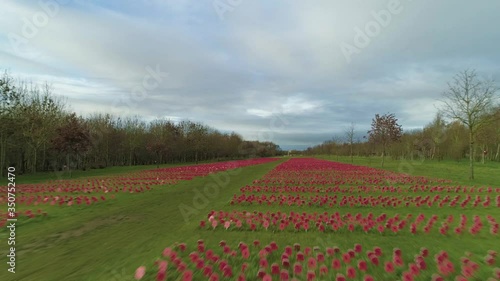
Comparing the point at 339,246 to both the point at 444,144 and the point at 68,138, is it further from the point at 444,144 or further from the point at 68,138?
the point at 444,144

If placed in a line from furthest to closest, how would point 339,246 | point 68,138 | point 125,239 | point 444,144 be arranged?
point 444,144, point 68,138, point 125,239, point 339,246

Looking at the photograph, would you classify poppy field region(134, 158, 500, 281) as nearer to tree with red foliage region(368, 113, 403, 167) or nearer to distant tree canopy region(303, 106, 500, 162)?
tree with red foliage region(368, 113, 403, 167)

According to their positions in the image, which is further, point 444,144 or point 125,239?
point 444,144

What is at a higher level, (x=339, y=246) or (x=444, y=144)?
(x=444, y=144)

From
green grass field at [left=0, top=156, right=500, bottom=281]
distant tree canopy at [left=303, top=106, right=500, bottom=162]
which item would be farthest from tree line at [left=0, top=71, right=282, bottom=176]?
distant tree canopy at [left=303, top=106, right=500, bottom=162]

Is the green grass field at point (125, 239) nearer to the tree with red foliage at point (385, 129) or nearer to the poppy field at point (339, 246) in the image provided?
the poppy field at point (339, 246)

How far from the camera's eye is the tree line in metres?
31.4

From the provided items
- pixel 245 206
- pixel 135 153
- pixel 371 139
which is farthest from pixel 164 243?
pixel 135 153

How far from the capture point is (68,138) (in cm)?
2998

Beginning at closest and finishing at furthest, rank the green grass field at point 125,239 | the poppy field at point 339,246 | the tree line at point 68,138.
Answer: the poppy field at point 339,246
the green grass field at point 125,239
the tree line at point 68,138

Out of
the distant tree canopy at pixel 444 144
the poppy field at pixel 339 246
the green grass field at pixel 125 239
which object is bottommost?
the green grass field at pixel 125 239

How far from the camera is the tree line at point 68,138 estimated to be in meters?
31.4

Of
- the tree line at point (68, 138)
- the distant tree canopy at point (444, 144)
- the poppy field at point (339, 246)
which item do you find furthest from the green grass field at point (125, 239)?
the distant tree canopy at point (444, 144)

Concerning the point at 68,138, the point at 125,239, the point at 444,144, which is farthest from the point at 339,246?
the point at 444,144
